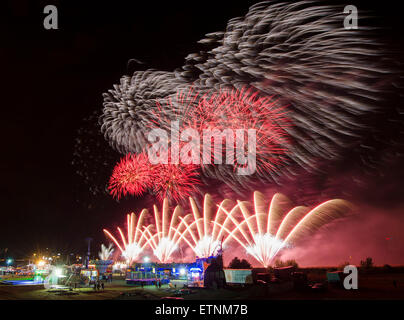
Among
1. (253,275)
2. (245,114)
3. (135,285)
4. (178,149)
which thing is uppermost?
(245,114)
